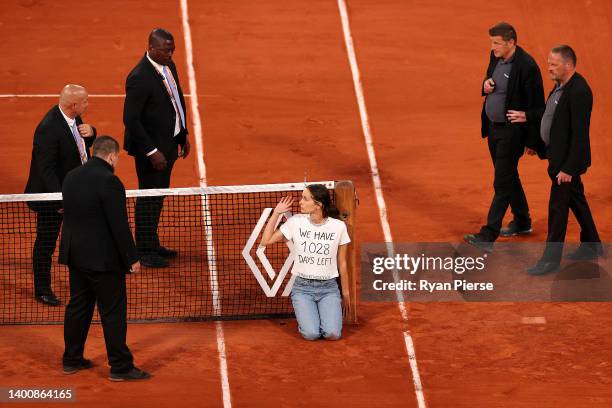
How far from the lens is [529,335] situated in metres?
14.1

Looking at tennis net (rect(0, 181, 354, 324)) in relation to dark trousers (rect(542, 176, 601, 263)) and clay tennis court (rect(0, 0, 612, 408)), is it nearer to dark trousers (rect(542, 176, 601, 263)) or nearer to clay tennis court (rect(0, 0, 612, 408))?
clay tennis court (rect(0, 0, 612, 408))

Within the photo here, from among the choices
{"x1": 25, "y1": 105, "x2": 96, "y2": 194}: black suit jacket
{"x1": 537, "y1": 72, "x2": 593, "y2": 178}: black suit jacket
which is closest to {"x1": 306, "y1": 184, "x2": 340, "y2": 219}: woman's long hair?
{"x1": 25, "y1": 105, "x2": 96, "y2": 194}: black suit jacket

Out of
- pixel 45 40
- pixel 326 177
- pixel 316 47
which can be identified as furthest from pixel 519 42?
pixel 45 40

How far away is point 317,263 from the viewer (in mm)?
13992

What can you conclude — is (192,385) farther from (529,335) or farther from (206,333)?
(529,335)

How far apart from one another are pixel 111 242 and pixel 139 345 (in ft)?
5.36

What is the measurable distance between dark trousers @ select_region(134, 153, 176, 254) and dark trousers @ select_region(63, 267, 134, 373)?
2.59 meters

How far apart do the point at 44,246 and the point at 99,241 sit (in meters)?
2.34

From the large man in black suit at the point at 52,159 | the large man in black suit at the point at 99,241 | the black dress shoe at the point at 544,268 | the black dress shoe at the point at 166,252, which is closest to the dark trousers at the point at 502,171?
the black dress shoe at the point at 544,268

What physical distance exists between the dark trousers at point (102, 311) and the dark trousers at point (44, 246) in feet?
5.95

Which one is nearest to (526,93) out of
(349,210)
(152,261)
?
(349,210)

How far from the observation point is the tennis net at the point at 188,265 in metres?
14.6

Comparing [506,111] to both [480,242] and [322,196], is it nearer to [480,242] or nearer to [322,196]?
[480,242]

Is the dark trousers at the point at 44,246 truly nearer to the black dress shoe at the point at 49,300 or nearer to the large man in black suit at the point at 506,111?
the black dress shoe at the point at 49,300
